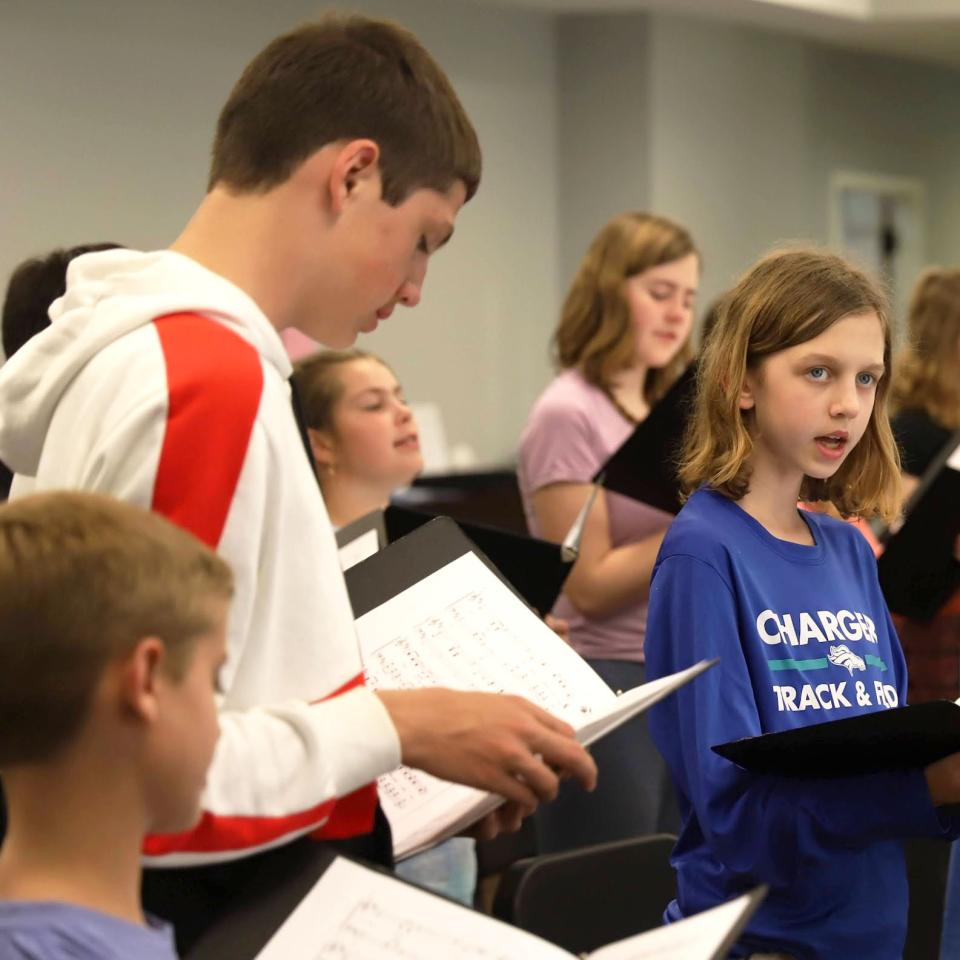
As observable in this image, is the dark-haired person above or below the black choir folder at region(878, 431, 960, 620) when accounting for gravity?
above

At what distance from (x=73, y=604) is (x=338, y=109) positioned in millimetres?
575

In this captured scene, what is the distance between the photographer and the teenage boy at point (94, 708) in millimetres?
1066

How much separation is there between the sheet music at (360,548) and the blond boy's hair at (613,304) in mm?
1032

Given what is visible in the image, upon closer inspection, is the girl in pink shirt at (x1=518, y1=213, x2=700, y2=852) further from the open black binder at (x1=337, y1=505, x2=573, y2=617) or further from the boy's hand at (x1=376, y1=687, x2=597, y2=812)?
the boy's hand at (x1=376, y1=687, x2=597, y2=812)

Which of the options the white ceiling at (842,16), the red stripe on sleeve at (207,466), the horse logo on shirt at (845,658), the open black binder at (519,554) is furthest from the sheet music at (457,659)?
the white ceiling at (842,16)

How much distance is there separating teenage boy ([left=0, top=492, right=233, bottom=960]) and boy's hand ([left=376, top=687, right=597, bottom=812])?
200mm

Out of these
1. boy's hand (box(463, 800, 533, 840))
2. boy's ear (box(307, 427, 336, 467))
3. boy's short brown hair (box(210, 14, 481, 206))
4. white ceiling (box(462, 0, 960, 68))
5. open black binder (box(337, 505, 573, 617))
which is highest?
white ceiling (box(462, 0, 960, 68))

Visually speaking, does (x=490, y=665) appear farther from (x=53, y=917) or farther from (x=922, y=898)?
(x=922, y=898)

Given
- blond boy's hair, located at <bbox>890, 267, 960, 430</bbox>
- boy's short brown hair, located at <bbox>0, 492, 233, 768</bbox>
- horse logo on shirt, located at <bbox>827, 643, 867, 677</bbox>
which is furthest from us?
blond boy's hair, located at <bbox>890, 267, 960, 430</bbox>

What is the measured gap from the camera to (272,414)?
1.24 m

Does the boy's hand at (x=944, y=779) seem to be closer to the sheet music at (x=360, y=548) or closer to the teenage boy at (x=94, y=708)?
the teenage boy at (x=94, y=708)

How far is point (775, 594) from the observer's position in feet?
6.03

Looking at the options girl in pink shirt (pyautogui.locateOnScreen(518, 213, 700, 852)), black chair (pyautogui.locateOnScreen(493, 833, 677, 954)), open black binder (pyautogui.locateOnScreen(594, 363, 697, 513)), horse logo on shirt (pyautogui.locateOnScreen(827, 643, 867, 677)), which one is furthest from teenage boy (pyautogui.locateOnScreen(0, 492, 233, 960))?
girl in pink shirt (pyautogui.locateOnScreen(518, 213, 700, 852))

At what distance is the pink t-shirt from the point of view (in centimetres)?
308
